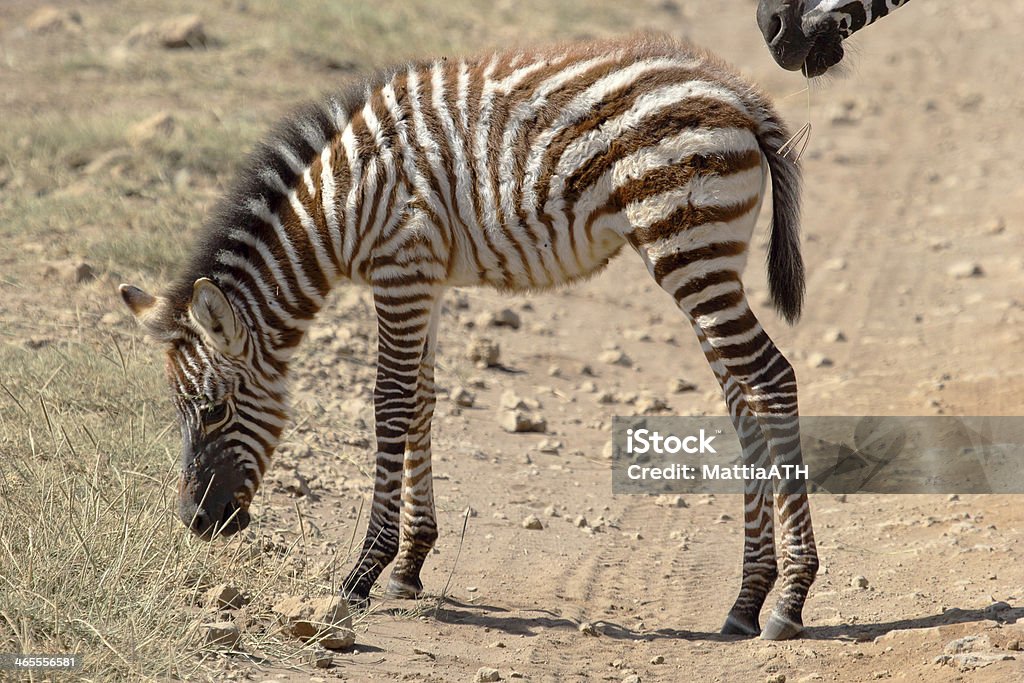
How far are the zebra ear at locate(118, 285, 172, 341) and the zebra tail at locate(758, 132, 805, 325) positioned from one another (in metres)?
3.02

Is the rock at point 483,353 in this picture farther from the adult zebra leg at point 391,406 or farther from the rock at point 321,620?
the rock at point 321,620

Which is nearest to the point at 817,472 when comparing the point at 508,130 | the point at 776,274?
the point at 776,274

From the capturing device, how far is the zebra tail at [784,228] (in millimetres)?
5863

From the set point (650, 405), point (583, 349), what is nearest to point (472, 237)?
point (650, 405)

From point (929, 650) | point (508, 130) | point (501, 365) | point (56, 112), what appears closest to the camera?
point (929, 650)

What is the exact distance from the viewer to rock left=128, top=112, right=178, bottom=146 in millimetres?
11445

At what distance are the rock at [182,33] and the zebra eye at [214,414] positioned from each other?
10.3m

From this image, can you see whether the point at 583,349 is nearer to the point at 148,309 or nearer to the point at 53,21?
the point at 148,309

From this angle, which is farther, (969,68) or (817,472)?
(969,68)

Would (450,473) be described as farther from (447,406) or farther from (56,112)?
(56,112)

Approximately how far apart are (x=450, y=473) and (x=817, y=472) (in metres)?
2.34

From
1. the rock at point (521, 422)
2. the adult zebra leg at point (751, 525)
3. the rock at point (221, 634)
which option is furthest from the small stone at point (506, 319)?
the rock at point (221, 634)

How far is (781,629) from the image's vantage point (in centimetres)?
560

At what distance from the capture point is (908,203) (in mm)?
13414
